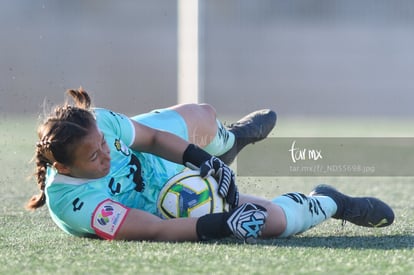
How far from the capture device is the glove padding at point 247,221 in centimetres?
335

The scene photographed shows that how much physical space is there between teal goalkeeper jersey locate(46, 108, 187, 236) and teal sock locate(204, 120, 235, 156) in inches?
9.5

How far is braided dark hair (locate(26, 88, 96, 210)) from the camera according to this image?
11.3ft

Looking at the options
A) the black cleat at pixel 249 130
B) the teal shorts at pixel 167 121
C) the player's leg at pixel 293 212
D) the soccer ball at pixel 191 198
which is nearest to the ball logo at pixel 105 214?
the soccer ball at pixel 191 198

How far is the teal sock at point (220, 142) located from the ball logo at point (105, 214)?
1112 millimetres

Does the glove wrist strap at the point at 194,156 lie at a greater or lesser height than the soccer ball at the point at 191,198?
greater

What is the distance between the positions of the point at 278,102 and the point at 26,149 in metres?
7.18

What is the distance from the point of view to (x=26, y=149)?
833 cm

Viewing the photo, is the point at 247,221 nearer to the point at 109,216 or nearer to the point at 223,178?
the point at 223,178

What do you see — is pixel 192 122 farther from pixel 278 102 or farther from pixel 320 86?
pixel 320 86

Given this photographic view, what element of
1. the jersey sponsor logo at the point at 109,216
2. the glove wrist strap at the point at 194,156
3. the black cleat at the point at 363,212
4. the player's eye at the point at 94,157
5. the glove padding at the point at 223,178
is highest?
the player's eye at the point at 94,157

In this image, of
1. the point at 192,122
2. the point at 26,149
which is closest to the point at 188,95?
the point at 26,149

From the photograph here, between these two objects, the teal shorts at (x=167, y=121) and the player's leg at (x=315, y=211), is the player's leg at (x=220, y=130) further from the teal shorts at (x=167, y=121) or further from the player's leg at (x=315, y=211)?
the player's leg at (x=315, y=211)

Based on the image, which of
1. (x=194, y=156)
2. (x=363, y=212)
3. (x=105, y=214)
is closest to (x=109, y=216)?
(x=105, y=214)

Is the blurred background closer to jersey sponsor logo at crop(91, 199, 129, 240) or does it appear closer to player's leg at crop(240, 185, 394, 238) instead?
player's leg at crop(240, 185, 394, 238)
